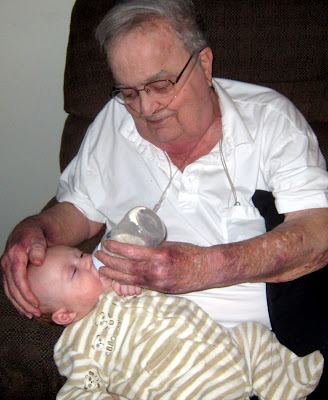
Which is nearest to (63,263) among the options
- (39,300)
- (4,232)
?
(39,300)

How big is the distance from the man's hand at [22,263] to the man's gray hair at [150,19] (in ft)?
2.02

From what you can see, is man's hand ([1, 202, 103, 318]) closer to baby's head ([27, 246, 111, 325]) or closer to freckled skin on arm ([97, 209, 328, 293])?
baby's head ([27, 246, 111, 325])

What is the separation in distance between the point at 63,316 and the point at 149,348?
0.28 m

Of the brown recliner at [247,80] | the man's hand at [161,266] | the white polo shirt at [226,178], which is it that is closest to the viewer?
the man's hand at [161,266]

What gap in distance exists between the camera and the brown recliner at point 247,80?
1.06 metres

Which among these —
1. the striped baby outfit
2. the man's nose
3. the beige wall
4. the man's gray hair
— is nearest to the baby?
the striped baby outfit

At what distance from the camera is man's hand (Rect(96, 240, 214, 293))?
951 millimetres

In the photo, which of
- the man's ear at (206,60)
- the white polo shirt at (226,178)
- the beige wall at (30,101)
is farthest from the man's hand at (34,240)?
the beige wall at (30,101)

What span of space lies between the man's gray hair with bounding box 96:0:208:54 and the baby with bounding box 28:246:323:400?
0.65 m

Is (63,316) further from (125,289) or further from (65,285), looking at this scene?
(125,289)

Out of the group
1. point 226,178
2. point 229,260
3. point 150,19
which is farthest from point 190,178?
point 150,19

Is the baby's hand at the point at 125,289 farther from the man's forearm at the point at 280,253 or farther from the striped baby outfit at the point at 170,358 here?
the man's forearm at the point at 280,253

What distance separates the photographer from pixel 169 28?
1091 millimetres

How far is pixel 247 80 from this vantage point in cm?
153
